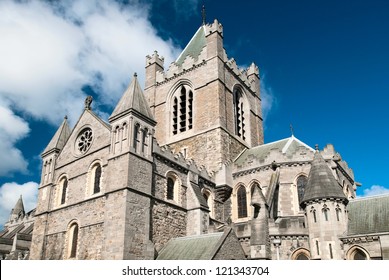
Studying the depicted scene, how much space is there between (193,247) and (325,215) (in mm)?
7058

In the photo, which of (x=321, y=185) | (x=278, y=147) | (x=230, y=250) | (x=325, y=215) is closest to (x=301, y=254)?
(x=325, y=215)

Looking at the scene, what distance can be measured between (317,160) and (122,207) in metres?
11.2

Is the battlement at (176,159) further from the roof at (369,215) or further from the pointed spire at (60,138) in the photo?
the roof at (369,215)

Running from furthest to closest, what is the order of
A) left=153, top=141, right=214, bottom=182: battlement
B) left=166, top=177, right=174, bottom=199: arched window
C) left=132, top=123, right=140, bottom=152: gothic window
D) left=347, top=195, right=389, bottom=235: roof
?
left=166, top=177, right=174, bottom=199: arched window → left=153, top=141, right=214, bottom=182: battlement → left=132, top=123, right=140, bottom=152: gothic window → left=347, top=195, right=389, bottom=235: roof

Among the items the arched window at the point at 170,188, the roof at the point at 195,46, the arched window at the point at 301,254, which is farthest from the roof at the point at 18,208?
the arched window at the point at 301,254

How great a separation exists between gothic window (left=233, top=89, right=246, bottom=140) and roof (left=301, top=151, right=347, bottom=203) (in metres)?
11.8

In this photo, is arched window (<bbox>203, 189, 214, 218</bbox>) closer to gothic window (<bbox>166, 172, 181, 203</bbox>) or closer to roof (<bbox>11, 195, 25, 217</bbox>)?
gothic window (<bbox>166, 172, 181, 203</bbox>)

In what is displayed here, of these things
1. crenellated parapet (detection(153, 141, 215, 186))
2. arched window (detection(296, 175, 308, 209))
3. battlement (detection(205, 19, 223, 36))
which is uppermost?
battlement (detection(205, 19, 223, 36))

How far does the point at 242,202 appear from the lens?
2519 centimetres

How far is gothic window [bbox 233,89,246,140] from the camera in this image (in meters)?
32.4

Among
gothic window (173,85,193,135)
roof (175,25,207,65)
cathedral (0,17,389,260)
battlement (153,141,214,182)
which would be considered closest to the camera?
cathedral (0,17,389,260)

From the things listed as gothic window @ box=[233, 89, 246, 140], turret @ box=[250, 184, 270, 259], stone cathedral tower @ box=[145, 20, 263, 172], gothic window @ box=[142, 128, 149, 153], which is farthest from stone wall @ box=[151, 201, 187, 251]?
gothic window @ box=[233, 89, 246, 140]

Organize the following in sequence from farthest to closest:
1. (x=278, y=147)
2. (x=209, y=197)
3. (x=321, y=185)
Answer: (x=278, y=147), (x=209, y=197), (x=321, y=185)

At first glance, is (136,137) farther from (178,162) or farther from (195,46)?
(195,46)
